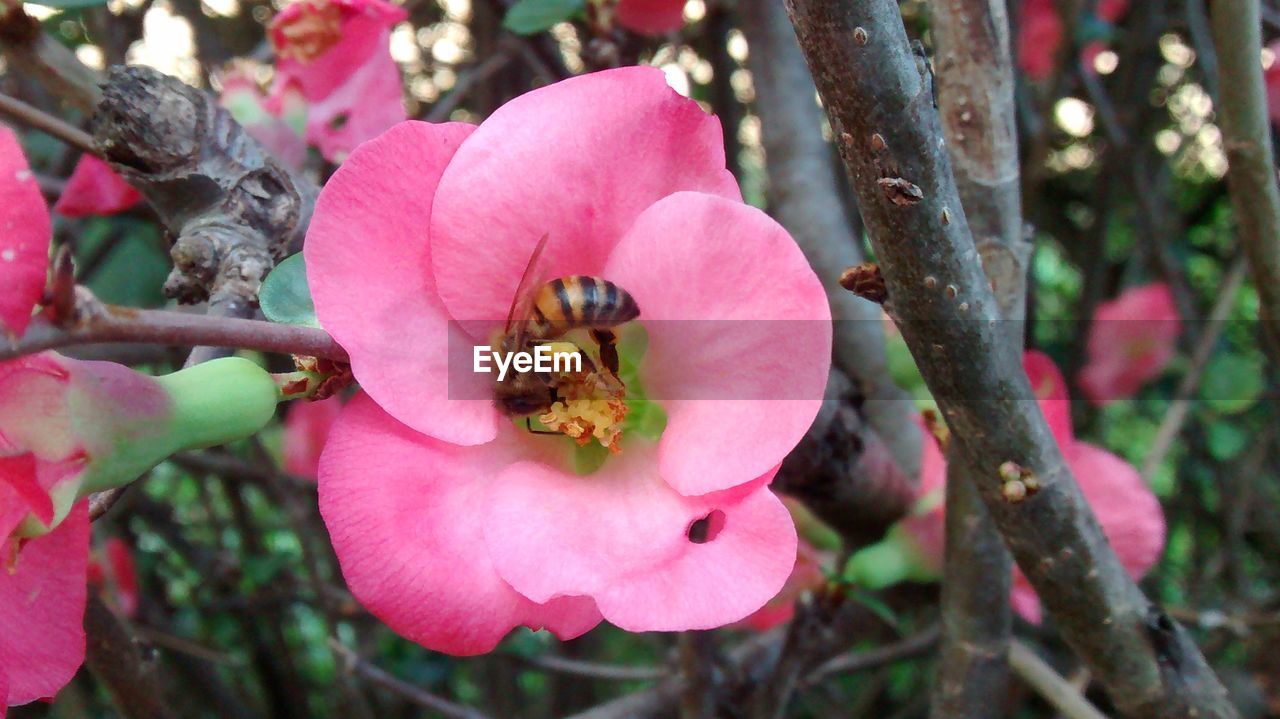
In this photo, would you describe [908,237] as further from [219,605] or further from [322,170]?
[219,605]

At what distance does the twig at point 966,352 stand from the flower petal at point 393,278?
149 millimetres

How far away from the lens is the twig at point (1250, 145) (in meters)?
0.54

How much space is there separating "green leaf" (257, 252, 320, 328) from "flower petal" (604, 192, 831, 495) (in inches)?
4.7

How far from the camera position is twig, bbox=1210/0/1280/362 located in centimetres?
54

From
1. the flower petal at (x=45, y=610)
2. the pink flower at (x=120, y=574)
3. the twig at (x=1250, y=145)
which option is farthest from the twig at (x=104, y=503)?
the pink flower at (x=120, y=574)

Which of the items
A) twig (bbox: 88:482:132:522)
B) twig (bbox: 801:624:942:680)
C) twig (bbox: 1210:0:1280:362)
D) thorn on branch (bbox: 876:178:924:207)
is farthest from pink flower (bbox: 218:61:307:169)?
twig (bbox: 801:624:942:680)

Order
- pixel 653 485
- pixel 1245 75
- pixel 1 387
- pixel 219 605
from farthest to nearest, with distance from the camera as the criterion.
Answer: pixel 219 605 < pixel 1245 75 < pixel 653 485 < pixel 1 387

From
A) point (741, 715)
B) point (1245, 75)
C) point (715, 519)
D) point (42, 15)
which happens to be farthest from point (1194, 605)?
point (42, 15)

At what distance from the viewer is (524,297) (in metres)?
0.40

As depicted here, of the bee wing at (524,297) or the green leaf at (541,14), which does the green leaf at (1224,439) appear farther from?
the bee wing at (524,297)

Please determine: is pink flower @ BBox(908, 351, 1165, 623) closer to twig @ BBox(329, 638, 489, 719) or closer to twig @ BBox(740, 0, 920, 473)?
twig @ BBox(740, 0, 920, 473)

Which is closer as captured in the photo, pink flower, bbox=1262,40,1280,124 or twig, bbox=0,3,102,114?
twig, bbox=0,3,102,114

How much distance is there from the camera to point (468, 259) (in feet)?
1.24

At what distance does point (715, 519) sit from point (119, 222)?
97 centimetres
